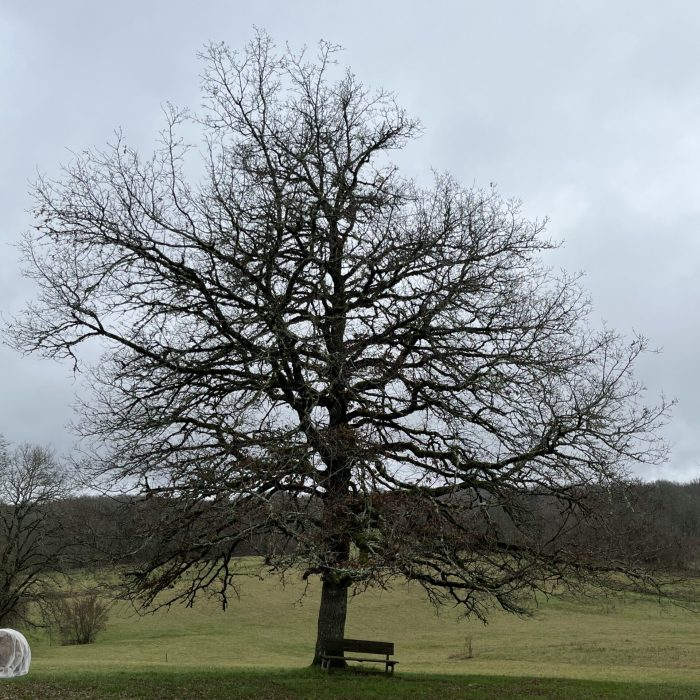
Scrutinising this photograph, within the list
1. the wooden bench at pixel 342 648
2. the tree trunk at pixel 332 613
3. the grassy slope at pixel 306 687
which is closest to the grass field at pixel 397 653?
the grassy slope at pixel 306 687

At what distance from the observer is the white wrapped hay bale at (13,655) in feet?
62.3

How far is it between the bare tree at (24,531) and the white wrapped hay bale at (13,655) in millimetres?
17951

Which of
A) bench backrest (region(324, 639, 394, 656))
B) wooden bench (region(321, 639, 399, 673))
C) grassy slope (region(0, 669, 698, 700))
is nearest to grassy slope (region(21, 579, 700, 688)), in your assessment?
grassy slope (region(0, 669, 698, 700))

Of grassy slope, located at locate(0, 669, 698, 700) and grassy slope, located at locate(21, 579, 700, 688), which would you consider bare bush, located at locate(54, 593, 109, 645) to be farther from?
grassy slope, located at locate(0, 669, 698, 700)

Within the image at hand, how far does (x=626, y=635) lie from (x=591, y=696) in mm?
31282

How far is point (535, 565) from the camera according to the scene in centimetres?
1238

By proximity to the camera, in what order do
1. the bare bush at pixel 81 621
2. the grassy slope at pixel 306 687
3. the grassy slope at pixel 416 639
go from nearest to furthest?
the grassy slope at pixel 306 687 < the grassy slope at pixel 416 639 < the bare bush at pixel 81 621

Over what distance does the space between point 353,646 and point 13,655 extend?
1017 cm

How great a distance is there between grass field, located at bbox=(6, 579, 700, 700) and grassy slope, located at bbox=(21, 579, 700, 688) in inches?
3.5

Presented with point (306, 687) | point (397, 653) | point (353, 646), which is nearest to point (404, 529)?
point (306, 687)

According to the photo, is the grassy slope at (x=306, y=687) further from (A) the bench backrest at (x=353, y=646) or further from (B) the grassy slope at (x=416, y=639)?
(B) the grassy slope at (x=416, y=639)

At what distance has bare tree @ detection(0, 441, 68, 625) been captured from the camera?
37969 millimetres

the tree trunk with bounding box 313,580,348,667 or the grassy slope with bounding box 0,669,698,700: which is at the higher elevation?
the tree trunk with bounding box 313,580,348,667

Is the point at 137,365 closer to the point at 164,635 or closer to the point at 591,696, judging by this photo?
the point at 591,696
